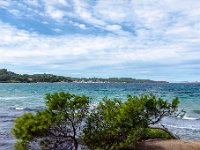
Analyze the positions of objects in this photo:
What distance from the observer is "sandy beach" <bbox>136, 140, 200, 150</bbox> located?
1237 cm

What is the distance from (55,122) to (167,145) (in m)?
3.43

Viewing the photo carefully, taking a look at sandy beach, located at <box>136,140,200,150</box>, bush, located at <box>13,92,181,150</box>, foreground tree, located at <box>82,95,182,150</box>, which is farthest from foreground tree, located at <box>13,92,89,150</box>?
sandy beach, located at <box>136,140,200,150</box>

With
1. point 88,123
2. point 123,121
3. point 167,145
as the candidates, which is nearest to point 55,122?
point 88,123

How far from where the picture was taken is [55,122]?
12.8 meters

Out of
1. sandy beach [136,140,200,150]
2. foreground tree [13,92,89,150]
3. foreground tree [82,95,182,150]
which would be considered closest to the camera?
sandy beach [136,140,200,150]

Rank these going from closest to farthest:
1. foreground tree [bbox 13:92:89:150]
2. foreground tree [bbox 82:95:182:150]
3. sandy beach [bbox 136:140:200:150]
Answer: sandy beach [bbox 136:140:200:150] → foreground tree [bbox 13:92:89:150] → foreground tree [bbox 82:95:182:150]

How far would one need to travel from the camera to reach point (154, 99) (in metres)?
13.3

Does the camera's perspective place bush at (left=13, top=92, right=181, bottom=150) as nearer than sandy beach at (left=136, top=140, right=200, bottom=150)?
No

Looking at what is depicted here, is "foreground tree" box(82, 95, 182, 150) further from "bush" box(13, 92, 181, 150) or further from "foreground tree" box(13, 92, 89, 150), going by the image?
"foreground tree" box(13, 92, 89, 150)

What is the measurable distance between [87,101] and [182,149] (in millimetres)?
3225

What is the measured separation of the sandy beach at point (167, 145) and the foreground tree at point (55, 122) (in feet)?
6.96

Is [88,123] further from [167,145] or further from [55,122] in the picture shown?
[167,145]

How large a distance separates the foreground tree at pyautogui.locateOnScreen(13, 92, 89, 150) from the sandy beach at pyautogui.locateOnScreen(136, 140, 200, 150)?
6.96 feet

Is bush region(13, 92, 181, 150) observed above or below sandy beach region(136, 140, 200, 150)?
above
